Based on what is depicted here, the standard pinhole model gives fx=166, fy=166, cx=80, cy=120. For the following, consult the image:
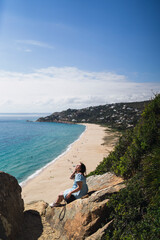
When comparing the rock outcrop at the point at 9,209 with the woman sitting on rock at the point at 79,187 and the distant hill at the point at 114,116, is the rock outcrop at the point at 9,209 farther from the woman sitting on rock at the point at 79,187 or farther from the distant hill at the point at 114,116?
the distant hill at the point at 114,116

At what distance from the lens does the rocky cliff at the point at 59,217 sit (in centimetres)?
470

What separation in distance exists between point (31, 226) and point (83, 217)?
2.36 metres

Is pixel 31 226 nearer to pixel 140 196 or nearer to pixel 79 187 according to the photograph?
pixel 79 187

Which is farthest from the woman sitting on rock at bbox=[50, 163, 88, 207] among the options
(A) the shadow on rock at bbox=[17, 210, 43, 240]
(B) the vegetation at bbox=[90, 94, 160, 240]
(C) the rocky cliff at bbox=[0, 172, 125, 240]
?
(A) the shadow on rock at bbox=[17, 210, 43, 240]

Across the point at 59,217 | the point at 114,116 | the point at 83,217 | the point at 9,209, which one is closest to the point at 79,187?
the point at 83,217

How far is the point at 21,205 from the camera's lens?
6.18 meters

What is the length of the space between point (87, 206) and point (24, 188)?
13.2m

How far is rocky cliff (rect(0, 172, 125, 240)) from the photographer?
15.4 ft

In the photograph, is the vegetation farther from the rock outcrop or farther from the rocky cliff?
the rock outcrop

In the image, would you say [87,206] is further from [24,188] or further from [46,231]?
[24,188]

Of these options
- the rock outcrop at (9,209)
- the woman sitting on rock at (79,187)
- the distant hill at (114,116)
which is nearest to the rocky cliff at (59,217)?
the rock outcrop at (9,209)

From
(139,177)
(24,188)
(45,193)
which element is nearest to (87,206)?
(139,177)

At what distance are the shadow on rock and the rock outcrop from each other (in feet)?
0.80

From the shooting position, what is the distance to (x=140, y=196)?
177 inches
